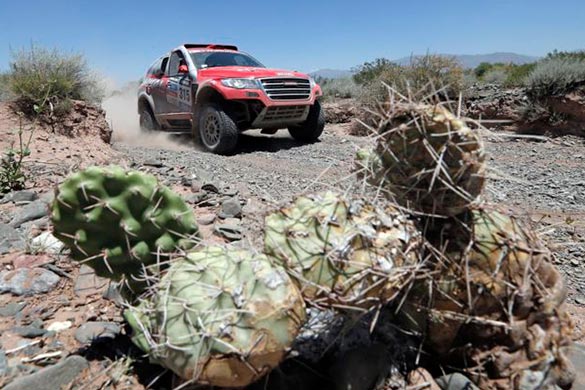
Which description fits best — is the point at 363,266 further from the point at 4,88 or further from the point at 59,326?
the point at 4,88

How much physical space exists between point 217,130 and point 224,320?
290 inches

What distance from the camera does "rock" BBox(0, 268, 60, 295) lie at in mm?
2576

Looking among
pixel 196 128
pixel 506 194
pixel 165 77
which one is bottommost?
pixel 506 194

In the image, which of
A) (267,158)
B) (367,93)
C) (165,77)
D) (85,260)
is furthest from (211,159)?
(367,93)

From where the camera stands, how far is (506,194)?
5.81 meters

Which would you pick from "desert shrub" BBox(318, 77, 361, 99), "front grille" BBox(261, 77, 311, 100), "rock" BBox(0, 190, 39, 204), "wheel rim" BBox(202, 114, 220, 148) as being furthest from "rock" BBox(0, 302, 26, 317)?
"desert shrub" BBox(318, 77, 361, 99)

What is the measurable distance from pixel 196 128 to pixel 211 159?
61.7 inches

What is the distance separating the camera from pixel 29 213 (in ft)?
12.2

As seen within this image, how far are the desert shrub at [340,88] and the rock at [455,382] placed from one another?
15663 millimetres

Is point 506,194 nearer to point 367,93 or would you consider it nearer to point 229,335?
point 229,335

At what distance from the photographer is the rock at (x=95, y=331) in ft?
6.75

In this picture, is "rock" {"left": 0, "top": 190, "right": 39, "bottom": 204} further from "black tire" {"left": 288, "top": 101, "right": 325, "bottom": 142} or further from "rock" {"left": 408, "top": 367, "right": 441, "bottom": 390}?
"black tire" {"left": 288, "top": 101, "right": 325, "bottom": 142}

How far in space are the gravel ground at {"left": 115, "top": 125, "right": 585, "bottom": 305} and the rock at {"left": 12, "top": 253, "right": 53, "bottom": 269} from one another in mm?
1591

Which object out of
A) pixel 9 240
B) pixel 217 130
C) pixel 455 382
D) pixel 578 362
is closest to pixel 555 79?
pixel 217 130
